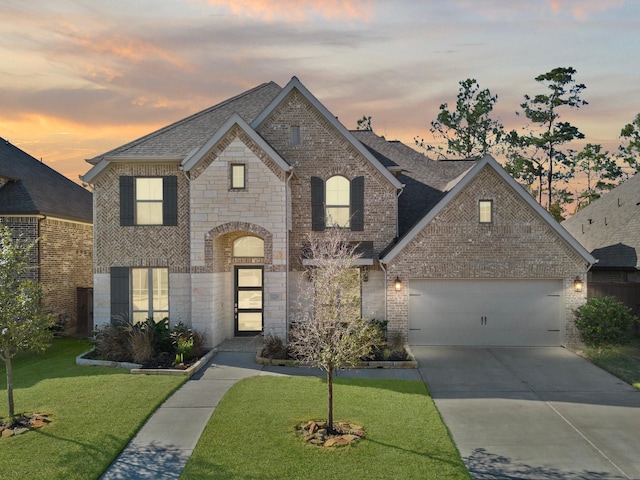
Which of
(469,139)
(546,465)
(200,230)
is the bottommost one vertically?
(546,465)

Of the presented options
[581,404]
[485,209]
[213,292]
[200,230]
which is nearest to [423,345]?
[485,209]

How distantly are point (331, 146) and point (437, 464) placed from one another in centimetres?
1163

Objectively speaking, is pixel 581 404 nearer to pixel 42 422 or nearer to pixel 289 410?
pixel 289 410

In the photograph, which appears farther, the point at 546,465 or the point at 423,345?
the point at 423,345

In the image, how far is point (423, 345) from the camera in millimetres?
16297

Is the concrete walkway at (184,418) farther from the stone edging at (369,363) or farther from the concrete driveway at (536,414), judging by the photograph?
the concrete driveway at (536,414)

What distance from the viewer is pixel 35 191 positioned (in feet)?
64.5

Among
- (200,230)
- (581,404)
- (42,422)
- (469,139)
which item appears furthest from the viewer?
(469,139)

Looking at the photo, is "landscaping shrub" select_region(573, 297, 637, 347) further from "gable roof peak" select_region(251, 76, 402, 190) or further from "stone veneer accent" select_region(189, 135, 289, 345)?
"stone veneer accent" select_region(189, 135, 289, 345)

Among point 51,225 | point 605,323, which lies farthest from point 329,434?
point 51,225

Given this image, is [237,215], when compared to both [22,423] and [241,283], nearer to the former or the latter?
[241,283]

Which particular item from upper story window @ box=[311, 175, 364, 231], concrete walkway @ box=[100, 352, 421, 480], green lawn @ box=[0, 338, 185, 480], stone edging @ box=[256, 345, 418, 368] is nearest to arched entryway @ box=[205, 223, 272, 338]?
upper story window @ box=[311, 175, 364, 231]

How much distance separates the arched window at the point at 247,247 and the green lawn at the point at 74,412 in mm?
5823

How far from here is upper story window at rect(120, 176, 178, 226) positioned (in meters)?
16.3
